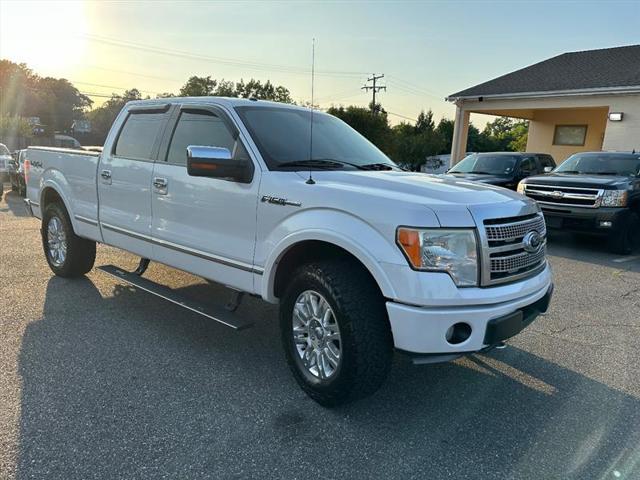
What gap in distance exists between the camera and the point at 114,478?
2449 millimetres

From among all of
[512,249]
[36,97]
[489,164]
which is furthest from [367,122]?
[36,97]

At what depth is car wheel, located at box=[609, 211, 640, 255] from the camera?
837 cm

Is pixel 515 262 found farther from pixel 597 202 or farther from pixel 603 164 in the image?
pixel 603 164

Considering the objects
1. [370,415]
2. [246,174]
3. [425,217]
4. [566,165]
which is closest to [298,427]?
[370,415]

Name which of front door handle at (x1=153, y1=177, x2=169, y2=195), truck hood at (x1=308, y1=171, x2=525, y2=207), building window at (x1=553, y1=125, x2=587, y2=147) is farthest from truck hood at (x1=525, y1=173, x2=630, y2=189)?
building window at (x1=553, y1=125, x2=587, y2=147)

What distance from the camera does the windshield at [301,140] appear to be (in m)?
3.74

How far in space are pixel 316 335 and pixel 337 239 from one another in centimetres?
67

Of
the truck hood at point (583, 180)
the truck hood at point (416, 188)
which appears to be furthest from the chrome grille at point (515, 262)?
the truck hood at point (583, 180)

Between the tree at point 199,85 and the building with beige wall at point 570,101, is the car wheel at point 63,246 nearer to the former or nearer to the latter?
the building with beige wall at point 570,101

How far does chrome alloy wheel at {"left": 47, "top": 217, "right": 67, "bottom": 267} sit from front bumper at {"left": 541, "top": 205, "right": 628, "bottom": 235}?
7.69m

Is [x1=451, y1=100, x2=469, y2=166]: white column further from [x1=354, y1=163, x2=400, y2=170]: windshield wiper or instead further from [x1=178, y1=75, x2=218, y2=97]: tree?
[x1=178, y1=75, x2=218, y2=97]: tree

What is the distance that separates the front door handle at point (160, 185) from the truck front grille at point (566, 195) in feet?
23.5

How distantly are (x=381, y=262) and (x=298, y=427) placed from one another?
111 cm

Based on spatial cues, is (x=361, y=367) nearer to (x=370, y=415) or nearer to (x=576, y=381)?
(x=370, y=415)
